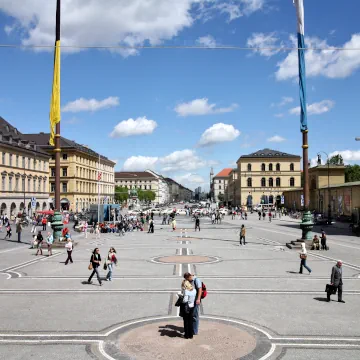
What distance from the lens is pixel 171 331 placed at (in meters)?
10.4

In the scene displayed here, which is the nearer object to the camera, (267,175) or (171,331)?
(171,331)

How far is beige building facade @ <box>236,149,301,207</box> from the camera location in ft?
387

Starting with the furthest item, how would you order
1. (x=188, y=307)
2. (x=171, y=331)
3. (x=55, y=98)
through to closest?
(x=55, y=98)
(x=171, y=331)
(x=188, y=307)

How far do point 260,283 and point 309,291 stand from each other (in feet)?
6.62

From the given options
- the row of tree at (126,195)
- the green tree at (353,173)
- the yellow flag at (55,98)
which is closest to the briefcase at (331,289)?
the yellow flag at (55,98)

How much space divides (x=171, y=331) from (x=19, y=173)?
210 ft

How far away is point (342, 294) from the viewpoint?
14.6 m

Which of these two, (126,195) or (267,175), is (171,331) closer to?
(267,175)

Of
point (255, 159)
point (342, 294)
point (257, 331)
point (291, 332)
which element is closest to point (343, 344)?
point (291, 332)

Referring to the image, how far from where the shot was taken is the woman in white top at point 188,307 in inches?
378

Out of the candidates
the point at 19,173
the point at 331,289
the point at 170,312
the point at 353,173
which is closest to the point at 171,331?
the point at 170,312

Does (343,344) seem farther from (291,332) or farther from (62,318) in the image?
Result: (62,318)

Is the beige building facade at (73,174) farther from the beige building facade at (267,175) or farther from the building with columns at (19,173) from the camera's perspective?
the beige building facade at (267,175)

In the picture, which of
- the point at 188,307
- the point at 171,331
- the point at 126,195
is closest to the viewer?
the point at 188,307
